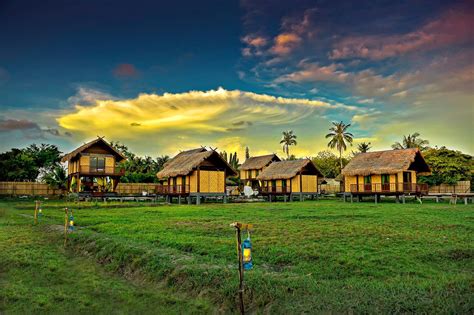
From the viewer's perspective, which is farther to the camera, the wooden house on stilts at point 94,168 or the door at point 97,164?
the door at point 97,164

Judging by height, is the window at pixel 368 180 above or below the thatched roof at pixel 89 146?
below

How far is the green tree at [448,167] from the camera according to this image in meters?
47.2

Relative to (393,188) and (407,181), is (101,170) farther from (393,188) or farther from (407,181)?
(407,181)

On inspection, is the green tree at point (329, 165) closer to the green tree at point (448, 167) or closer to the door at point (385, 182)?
the green tree at point (448, 167)

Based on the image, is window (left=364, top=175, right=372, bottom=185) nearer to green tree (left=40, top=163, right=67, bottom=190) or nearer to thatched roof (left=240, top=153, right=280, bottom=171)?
thatched roof (left=240, top=153, right=280, bottom=171)

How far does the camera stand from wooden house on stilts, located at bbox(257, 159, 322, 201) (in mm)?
43562

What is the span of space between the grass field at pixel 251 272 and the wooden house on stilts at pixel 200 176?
22.8m

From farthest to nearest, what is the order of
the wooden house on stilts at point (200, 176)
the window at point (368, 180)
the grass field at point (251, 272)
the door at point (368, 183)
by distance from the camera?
the window at point (368, 180) → the door at point (368, 183) → the wooden house on stilts at point (200, 176) → the grass field at point (251, 272)

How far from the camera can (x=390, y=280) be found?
23.6ft

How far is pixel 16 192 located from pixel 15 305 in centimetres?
4047

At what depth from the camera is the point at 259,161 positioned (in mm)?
58281

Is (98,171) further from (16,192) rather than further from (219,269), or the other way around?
(219,269)

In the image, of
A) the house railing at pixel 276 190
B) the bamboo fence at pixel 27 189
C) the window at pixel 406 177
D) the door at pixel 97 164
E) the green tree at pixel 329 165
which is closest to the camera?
the window at pixel 406 177

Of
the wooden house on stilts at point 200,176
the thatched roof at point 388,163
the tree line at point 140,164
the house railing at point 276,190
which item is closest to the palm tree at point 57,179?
the tree line at point 140,164
